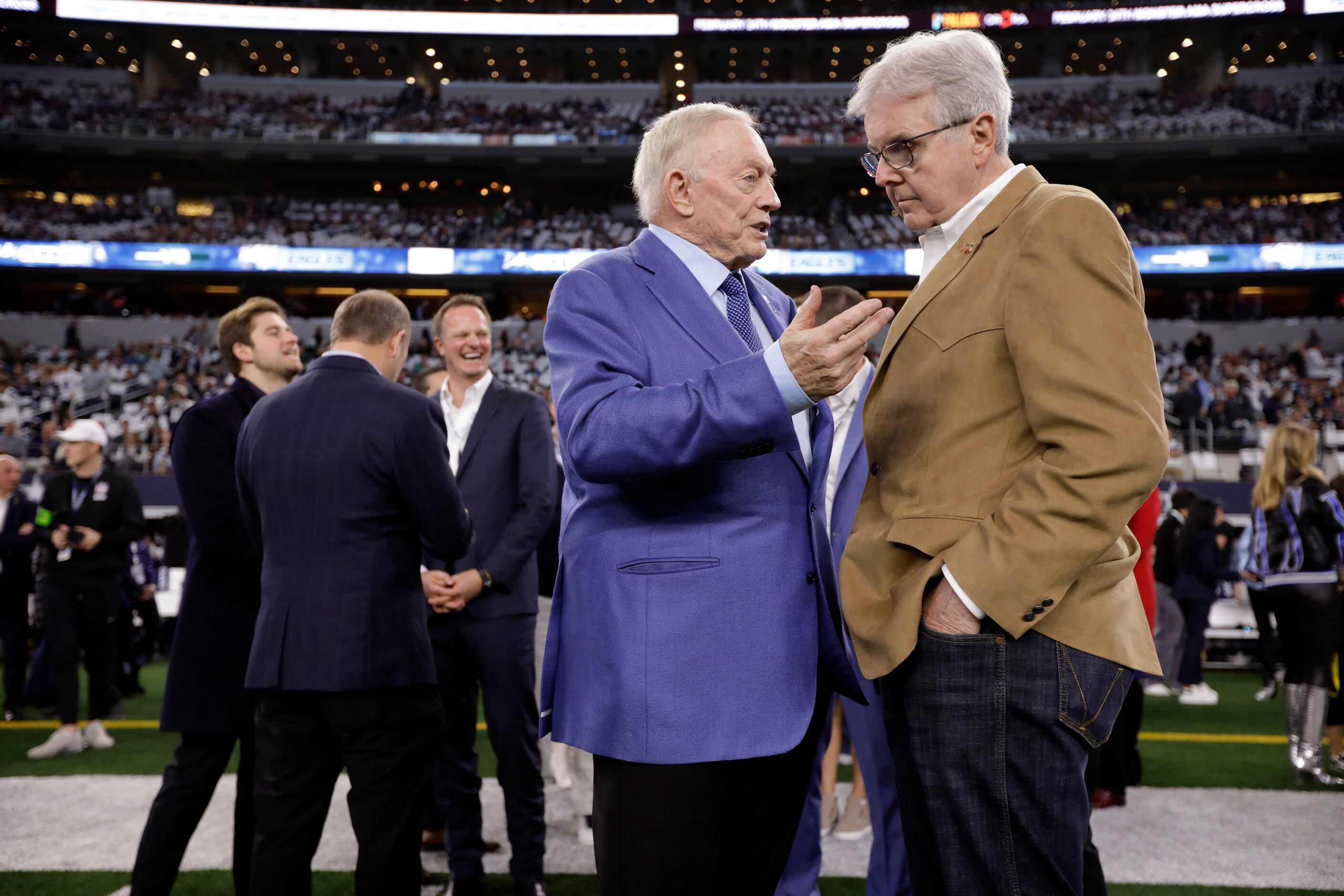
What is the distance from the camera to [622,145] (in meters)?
31.3

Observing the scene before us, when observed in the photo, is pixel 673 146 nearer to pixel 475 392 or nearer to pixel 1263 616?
pixel 475 392

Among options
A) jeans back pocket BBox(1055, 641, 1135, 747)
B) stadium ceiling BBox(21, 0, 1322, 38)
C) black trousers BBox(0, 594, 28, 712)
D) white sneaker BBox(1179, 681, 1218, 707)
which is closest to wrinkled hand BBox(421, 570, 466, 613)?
jeans back pocket BBox(1055, 641, 1135, 747)

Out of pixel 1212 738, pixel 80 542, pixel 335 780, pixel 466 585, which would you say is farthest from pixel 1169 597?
pixel 80 542

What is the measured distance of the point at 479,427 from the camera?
12.8 feet

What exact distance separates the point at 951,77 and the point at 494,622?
2690mm

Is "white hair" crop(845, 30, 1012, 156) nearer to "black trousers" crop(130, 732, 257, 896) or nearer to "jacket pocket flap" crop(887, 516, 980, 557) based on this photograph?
"jacket pocket flap" crop(887, 516, 980, 557)

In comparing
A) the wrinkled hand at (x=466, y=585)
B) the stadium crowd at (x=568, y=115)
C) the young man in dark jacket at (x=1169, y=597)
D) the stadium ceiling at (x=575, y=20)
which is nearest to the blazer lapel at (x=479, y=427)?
the wrinkled hand at (x=466, y=585)

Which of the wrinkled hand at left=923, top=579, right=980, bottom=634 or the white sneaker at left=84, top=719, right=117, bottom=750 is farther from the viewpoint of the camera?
the white sneaker at left=84, top=719, right=117, bottom=750

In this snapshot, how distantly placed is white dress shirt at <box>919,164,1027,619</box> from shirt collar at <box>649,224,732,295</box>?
0.41 m

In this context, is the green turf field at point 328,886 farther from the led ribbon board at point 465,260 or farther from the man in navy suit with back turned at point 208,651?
the led ribbon board at point 465,260

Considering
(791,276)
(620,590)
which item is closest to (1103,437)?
(620,590)

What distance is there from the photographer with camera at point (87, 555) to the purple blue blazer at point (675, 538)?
6070mm

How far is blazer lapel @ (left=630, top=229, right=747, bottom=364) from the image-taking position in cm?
182

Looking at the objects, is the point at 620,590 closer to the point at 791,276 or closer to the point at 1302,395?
the point at 1302,395
